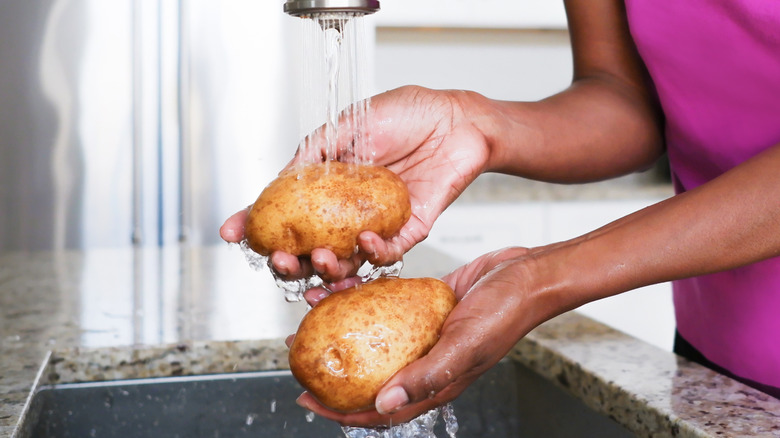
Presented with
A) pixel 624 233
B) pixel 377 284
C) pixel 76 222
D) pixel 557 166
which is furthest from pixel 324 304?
pixel 76 222

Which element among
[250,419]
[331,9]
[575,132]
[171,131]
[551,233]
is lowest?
[551,233]

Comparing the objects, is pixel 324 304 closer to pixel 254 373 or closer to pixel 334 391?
pixel 334 391

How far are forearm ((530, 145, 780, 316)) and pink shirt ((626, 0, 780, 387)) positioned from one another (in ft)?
0.65

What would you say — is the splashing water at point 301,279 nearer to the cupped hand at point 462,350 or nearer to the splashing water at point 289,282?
the splashing water at point 289,282

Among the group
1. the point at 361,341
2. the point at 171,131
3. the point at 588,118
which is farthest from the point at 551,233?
the point at 361,341

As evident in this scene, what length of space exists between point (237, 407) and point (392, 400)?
450 millimetres

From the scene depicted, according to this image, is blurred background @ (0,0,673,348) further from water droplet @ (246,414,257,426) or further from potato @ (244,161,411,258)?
potato @ (244,161,411,258)

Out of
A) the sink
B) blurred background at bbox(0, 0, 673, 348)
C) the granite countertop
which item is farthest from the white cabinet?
the sink

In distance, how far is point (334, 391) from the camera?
0.88 meters

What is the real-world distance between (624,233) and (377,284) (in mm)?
267

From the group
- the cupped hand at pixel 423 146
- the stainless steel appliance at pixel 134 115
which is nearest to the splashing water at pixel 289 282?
the cupped hand at pixel 423 146

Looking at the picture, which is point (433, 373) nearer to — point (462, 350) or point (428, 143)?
point (462, 350)

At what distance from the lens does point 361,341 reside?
0.89 meters

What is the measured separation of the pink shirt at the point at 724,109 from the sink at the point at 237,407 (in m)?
0.24
